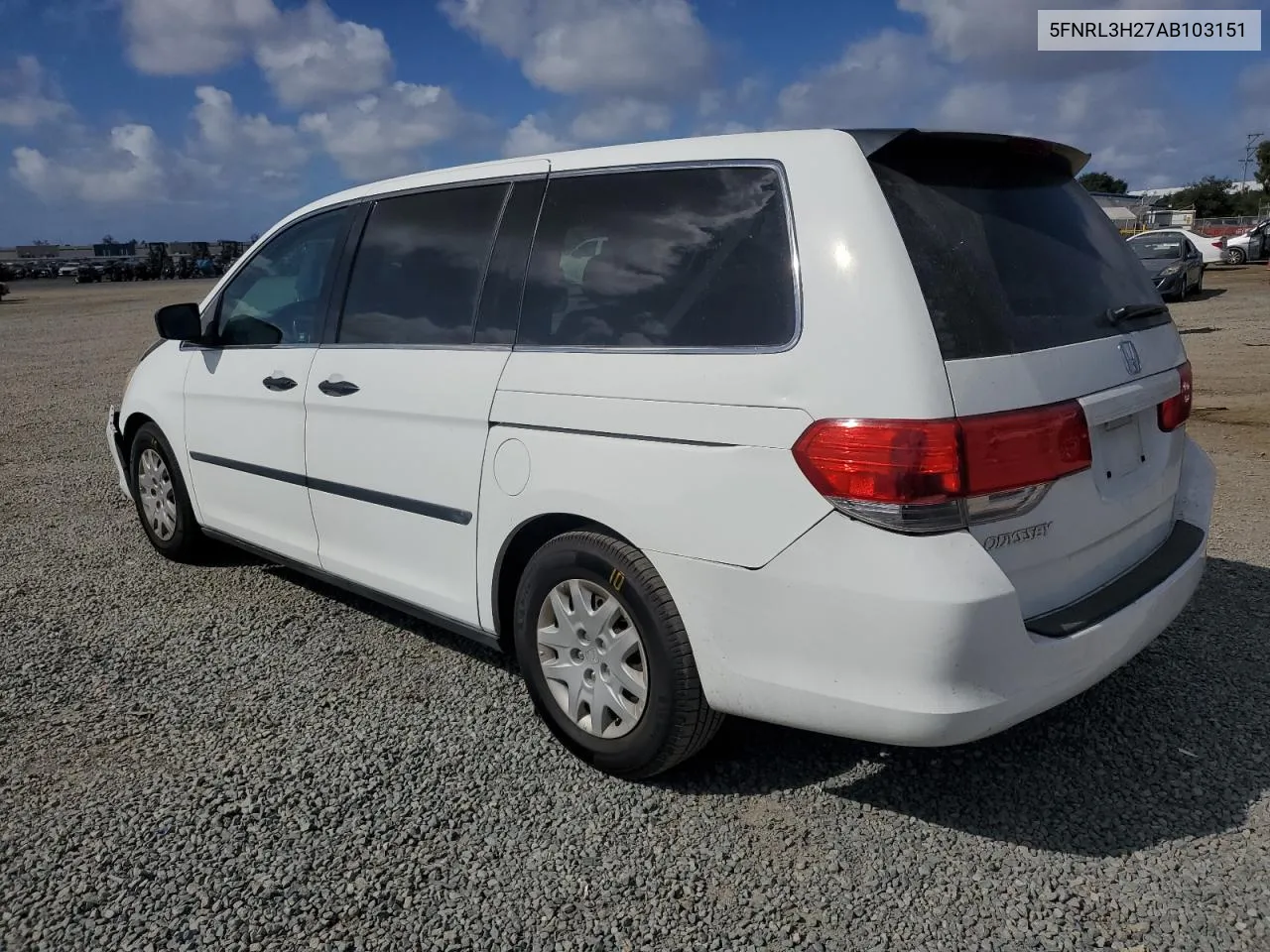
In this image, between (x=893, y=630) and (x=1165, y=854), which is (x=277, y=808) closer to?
(x=893, y=630)

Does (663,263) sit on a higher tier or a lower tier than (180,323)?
higher

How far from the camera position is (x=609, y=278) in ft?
10.3

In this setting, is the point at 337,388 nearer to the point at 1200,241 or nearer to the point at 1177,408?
the point at 1177,408

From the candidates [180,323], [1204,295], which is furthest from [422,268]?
[1204,295]

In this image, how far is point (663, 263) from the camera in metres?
3.00

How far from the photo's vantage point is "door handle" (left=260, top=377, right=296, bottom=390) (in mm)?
4145

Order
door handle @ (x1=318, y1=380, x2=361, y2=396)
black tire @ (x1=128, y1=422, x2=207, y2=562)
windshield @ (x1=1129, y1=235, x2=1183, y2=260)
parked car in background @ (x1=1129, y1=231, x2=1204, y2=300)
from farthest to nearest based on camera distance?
1. windshield @ (x1=1129, y1=235, x2=1183, y2=260)
2. parked car in background @ (x1=1129, y1=231, x2=1204, y2=300)
3. black tire @ (x1=128, y1=422, x2=207, y2=562)
4. door handle @ (x1=318, y1=380, x2=361, y2=396)

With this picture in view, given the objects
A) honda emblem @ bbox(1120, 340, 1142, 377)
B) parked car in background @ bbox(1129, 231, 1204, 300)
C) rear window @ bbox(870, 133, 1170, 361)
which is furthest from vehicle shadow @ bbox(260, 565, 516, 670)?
parked car in background @ bbox(1129, 231, 1204, 300)

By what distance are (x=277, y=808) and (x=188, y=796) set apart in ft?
1.00

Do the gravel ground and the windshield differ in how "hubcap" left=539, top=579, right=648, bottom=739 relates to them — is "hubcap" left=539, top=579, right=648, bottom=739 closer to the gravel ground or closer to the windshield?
the gravel ground

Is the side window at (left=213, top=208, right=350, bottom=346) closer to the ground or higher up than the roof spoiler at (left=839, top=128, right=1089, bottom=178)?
closer to the ground

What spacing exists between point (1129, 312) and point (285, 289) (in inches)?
132

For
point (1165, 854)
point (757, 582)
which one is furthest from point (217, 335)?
point (1165, 854)

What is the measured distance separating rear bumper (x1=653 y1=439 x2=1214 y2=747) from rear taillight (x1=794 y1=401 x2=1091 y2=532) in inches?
2.5
